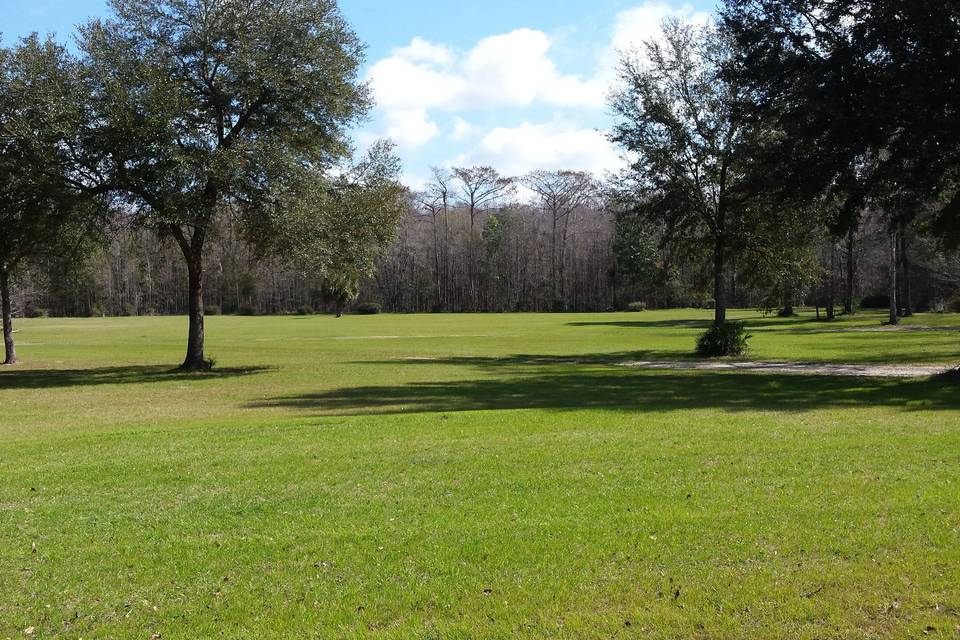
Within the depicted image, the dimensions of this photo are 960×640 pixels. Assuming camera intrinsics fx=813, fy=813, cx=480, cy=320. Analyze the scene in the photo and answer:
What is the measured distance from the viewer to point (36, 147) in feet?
76.7

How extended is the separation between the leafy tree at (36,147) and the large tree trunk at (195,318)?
416 cm

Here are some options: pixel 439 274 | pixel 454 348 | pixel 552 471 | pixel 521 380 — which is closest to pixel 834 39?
pixel 521 380

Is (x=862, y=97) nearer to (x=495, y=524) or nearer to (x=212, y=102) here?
(x=495, y=524)

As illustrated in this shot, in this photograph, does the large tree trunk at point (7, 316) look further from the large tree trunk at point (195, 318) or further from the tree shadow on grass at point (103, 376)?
the large tree trunk at point (195, 318)

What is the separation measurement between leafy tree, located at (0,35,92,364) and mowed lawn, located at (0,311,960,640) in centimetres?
1088

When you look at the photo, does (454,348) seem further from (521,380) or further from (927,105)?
(927,105)

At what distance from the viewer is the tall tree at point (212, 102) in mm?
24562

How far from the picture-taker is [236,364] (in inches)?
1277

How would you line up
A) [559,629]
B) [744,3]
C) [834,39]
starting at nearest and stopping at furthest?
[559,629] → [834,39] → [744,3]

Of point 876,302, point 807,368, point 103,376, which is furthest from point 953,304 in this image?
point 103,376

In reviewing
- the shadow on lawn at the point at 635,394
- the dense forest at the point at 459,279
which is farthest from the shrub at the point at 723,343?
the dense forest at the point at 459,279

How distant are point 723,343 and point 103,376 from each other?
23.6m

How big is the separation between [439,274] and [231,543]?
11199 cm

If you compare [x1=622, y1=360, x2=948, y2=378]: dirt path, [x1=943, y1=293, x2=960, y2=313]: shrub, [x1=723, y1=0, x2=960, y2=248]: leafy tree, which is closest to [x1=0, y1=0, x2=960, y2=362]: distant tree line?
[x1=723, y1=0, x2=960, y2=248]: leafy tree
